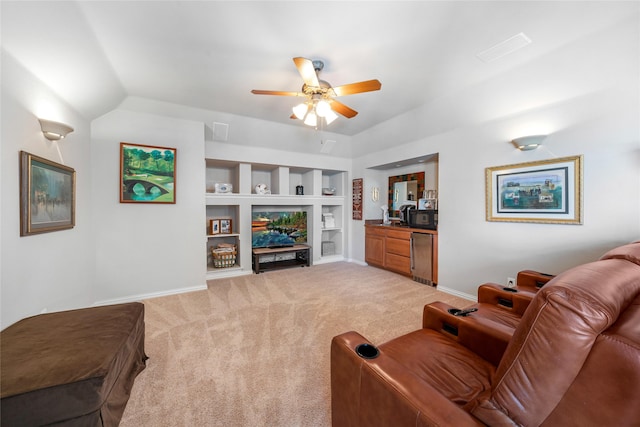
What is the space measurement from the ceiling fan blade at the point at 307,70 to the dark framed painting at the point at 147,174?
242 cm

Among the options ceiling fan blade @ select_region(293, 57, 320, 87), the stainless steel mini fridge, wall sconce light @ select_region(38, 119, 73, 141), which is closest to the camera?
ceiling fan blade @ select_region(293, 57, 320, 87)

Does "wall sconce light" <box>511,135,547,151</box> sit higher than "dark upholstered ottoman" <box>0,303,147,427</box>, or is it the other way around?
"wall sconce light" <box>511,135,547,151</box>

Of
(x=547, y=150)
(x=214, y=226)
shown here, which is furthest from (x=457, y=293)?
(x=214, y=226)

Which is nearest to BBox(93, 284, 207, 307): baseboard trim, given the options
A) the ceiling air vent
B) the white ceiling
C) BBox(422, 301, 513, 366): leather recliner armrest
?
the white ceiling

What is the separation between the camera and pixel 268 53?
225 cm

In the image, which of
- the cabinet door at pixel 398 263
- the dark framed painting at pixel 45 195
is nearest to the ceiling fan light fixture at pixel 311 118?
the dark framed painting at pixel 45 195

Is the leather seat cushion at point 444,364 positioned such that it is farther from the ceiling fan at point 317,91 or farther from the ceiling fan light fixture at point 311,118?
the ceiling fan light fixture at point 311,118

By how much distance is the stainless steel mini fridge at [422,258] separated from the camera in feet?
12.5

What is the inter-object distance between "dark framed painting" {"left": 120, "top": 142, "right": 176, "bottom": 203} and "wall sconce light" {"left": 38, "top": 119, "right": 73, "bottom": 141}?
3.51ft

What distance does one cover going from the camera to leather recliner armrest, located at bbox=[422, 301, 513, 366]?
1.32 m

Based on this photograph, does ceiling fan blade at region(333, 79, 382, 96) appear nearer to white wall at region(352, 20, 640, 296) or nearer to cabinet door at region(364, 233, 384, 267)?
white wall at region(352, 20, 640, 296)

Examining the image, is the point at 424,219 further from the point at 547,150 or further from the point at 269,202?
the point at 269,202

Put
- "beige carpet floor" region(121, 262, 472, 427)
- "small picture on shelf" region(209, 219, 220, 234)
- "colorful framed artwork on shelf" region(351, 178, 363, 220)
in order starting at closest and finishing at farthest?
"beige carpet floor" region(121, 262, 472, 427), "small picture on shelf" region(209, 219, 220, 234), "colorful framed artwork on shelf" region(351, 178, 363, 220)

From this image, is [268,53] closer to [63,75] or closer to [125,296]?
[63,75]
